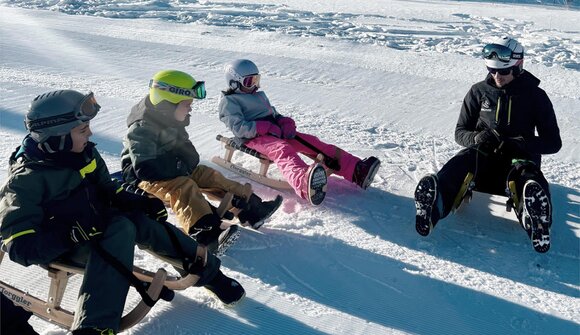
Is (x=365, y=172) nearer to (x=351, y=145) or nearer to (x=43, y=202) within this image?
(x=351, y=145)

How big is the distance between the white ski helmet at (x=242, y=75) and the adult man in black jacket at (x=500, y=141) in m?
1.87

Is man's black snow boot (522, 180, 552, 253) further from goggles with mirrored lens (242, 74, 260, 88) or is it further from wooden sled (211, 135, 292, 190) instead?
goggles with mirrored lens (242, 74, 260, 88)

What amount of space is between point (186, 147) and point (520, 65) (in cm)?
268

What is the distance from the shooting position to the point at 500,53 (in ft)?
14.4

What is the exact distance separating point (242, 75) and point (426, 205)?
2085 mm

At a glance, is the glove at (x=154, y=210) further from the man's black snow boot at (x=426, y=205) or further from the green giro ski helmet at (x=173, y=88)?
the man's black snow boot at (x=426, y=205)

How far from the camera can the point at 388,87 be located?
846 cm

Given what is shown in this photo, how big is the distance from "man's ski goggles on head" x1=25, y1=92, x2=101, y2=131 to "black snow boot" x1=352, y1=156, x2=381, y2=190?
7.99 feet

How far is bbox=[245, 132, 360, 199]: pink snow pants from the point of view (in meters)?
4.55

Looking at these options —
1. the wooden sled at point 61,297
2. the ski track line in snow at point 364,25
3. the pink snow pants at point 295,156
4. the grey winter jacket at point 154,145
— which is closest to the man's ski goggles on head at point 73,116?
the wooden sled at point 61,297

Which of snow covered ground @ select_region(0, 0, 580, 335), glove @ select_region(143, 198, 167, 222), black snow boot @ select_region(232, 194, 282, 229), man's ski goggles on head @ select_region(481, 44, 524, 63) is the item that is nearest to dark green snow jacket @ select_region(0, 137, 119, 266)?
glove @ select_region(143, 198, 167, 222)

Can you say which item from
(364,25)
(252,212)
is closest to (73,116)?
(252,212)

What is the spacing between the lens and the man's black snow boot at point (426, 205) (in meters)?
4.05

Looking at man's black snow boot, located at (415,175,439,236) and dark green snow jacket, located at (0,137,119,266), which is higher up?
dark green snow jacket, located at (0,137,119,266)
